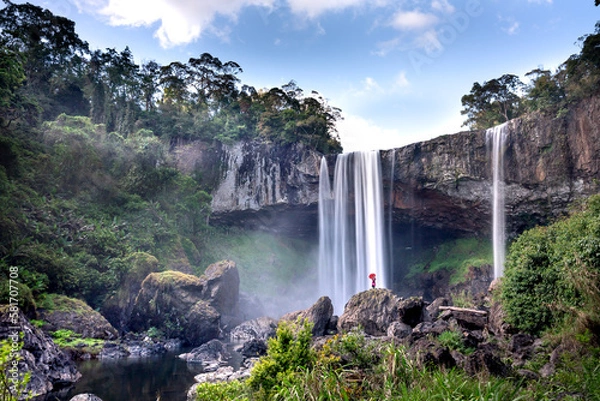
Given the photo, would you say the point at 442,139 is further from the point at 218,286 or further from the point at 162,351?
the point at 162,351

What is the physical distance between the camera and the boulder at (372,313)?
16359mm

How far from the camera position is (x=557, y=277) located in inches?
396

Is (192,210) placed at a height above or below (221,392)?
above

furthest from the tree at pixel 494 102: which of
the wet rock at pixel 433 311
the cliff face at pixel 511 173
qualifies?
the wet rock at pixel 433 311

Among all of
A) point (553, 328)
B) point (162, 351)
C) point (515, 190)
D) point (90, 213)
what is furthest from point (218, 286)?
point (515, 190)

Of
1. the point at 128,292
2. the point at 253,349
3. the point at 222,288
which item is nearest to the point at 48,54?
the point at 128,292

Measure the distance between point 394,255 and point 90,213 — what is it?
25753mm

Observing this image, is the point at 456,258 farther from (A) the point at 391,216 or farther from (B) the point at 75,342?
(B) the point at 75,342

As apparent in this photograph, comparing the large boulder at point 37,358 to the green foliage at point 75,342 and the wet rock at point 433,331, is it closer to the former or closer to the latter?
the green foliage at point 75,342

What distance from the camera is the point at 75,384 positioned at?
10.5 meters

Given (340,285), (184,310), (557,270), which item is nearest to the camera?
(557,270)

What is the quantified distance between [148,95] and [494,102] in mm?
33768

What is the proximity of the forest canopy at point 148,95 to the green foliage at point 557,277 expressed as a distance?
23680mm

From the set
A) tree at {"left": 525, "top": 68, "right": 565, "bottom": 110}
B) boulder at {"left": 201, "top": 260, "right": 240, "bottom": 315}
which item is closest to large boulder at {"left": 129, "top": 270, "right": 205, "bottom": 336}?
boulder at {"left": 201, "top": 260, "right": 240, "bottom": 315}
